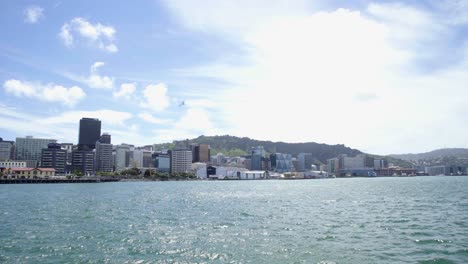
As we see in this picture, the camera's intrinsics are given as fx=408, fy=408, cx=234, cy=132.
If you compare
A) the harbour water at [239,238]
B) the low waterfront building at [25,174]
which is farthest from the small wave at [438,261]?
the low waterfront building at [25,174]

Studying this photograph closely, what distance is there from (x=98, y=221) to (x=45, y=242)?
34.0 feet

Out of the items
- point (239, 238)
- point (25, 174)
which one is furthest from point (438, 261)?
point (25, 174)

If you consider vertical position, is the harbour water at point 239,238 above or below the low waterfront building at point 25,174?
below

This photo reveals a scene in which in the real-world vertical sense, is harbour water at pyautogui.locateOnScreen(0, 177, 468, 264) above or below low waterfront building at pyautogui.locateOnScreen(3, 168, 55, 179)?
below

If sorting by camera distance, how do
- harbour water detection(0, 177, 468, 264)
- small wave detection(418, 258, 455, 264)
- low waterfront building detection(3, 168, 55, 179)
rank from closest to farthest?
1. small wave detection(418, 258, 455, 264)
2. harbour water detection(0, 177, 468, 264)
3. low waterfront building detection(3, 168, 55, 179)

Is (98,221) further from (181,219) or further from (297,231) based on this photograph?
(297,231)

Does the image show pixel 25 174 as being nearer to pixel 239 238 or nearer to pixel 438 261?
pixel 239 238

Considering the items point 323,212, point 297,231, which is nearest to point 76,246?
point 297,231

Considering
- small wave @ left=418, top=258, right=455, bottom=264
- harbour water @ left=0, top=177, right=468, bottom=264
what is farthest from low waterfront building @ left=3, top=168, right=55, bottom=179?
small wave @ left=418, top=258, right=455, bottom=264

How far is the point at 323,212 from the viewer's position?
1699 inches

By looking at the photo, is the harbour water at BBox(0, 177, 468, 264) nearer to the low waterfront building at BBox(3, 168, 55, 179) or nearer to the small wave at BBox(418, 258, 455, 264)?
the small wave at BBox(418, 258, 455, 264)

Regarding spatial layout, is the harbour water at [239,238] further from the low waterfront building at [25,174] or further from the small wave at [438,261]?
the low waterfront building at [25,174]

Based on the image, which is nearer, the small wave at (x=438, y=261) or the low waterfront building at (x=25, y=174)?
the small wave at (x=438, y=261)

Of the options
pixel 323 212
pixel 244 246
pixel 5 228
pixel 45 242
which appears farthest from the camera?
pixel 323 212
